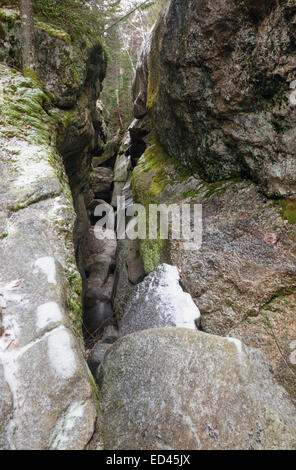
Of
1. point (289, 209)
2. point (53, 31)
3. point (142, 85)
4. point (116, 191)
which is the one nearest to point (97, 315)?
point (289, 209)

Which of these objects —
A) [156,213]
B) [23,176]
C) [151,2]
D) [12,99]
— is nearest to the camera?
[23,176]

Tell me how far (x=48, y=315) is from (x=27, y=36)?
6.71 m

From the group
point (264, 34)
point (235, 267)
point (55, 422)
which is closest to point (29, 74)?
point (264, 34)

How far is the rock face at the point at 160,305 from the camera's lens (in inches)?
173

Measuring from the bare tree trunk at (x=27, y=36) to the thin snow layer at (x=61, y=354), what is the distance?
6.35m

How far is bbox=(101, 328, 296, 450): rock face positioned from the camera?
246 cm

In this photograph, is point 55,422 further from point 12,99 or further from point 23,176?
point 12,99

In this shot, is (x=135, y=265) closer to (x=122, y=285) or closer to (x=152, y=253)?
(x=122, y=285)

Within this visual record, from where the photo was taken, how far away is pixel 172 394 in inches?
107

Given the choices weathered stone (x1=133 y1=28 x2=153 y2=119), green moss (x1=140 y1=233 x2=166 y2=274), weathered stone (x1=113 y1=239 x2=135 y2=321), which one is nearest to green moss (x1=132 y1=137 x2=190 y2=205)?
green moss (x1=140 y1=233 x2=166 y2=274)

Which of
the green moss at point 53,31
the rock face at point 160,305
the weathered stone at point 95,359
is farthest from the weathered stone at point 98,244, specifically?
the green moss at point 53,31

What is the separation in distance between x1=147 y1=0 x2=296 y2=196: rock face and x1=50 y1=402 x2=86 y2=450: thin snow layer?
4389mm

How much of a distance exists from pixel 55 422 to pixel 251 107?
222 inches

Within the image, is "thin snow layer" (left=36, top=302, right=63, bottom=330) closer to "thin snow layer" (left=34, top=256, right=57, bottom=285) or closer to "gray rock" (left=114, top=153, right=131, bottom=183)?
"thin snow layer" (left=34, top=256, right=57, bottom=285)
